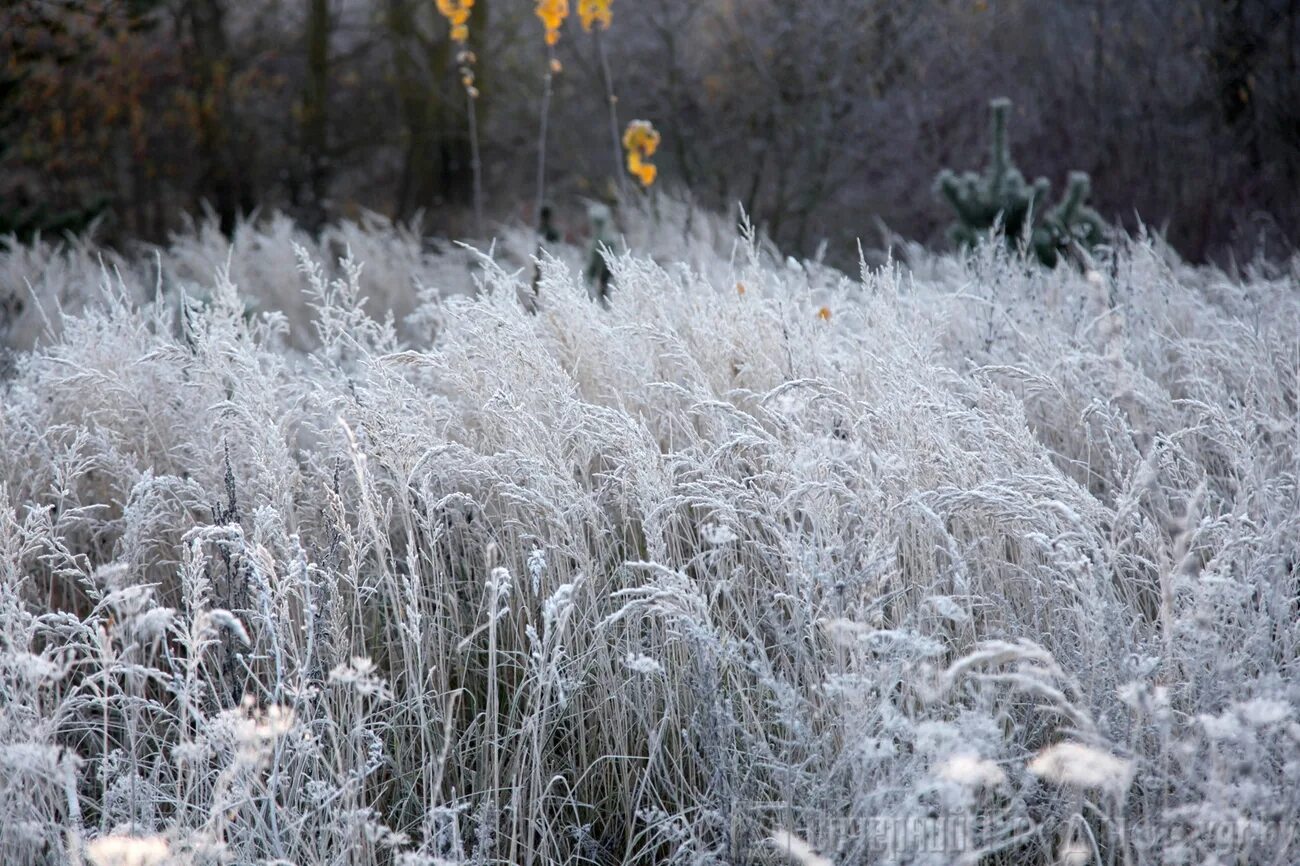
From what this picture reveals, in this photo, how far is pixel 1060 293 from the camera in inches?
161

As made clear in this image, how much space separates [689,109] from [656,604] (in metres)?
9.11

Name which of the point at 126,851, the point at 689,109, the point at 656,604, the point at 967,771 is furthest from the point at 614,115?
the point at 967,771

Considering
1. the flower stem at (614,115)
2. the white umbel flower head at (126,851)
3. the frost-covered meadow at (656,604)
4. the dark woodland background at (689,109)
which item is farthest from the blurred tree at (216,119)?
the white umbel flower head at (126,851)

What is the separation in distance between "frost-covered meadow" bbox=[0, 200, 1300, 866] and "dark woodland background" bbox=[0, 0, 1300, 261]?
16.1 ft

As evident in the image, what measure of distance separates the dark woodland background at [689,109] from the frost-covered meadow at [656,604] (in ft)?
16.1

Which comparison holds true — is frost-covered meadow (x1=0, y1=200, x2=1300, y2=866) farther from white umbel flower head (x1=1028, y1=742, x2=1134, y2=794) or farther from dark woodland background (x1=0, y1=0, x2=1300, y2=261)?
dark woodland background (x1=0, y1=0, x2=1300, y2=261)

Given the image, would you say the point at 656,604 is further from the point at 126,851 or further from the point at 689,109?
the point at 689,109

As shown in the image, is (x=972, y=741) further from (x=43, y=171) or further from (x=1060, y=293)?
(x=43, y=171)

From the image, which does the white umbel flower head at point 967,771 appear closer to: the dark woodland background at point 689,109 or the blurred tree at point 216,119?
the dark woodland background at point 689,109

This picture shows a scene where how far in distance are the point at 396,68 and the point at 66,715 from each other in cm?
1162

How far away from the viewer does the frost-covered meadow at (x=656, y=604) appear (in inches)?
67.2

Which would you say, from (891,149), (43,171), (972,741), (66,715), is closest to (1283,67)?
(891,149)

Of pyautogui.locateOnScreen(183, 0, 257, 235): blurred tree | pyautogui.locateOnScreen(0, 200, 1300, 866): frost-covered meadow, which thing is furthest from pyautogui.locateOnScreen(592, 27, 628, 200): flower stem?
pyautogui.locateOnScreen(183, 0, 257, 235): blurred tree

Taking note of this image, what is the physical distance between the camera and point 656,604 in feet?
6.31
